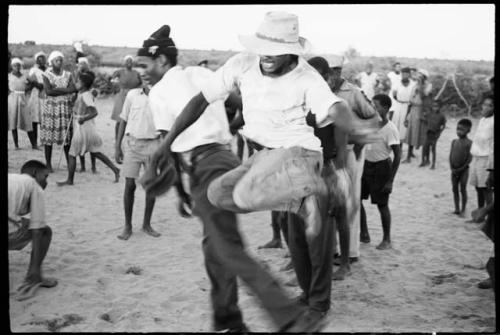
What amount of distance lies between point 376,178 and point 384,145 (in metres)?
0.30

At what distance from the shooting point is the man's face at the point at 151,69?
A: 4.51 m

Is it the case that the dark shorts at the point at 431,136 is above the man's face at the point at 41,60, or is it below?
below

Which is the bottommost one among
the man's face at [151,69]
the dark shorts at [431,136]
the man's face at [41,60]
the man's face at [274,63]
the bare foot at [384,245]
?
the bare foot at [384,245]

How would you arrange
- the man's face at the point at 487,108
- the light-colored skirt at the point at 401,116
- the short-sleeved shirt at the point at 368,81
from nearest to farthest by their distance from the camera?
the man's face at the point at 487,108 < the light-colored skirt at the point at 401,116 < the short-sleeved shirt at the point at 368,81

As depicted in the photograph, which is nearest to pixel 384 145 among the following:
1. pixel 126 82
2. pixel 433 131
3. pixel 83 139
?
pixel 126 82

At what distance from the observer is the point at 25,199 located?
4172mm

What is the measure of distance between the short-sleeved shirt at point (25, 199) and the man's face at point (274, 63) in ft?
6.21

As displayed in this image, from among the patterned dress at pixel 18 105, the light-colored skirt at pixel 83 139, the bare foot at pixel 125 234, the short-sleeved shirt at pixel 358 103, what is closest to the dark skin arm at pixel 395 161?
the short-sleeved shirt at pixel 358 103

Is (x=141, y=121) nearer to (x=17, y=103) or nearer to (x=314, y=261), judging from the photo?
(x=314, y=261)

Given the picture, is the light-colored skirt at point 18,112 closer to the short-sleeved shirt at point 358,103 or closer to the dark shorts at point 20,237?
the dark shorts at point 20,237

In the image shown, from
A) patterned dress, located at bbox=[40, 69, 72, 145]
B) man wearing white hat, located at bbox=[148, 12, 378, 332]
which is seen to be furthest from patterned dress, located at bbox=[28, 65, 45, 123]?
man wearing white hat, located at bbox=[148, 12, 378, 332]

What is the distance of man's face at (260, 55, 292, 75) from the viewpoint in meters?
3.38

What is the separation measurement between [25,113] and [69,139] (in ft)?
7.64

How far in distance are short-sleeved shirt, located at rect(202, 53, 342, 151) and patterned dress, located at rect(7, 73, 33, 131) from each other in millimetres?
7332
